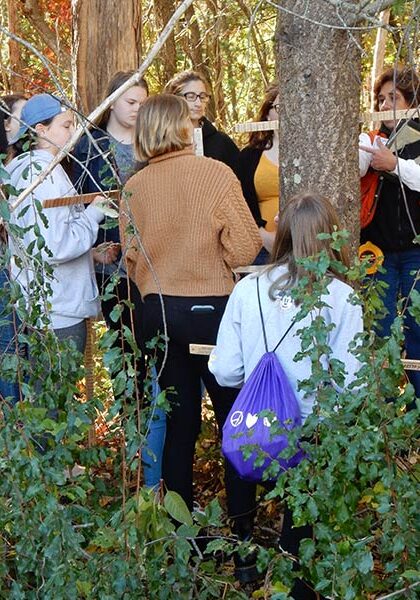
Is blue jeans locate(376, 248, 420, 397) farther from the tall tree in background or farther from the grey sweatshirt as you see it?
the grey sweatshirt

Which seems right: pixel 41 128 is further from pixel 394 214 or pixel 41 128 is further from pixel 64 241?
pixel 394 214

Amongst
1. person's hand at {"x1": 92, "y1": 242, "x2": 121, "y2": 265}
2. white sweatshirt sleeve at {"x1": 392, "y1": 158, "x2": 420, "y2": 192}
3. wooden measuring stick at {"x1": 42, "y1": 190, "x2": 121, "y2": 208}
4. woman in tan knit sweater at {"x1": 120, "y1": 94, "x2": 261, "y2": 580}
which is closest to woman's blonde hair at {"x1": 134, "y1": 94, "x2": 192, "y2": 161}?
woman in tan knit sweater at {"x1": 120, "y1": 94, "x2": 261, "y2": 580}

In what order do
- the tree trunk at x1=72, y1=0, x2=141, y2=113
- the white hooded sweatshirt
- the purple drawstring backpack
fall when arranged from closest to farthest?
the purple drawstring backpack → the white hooded sweatshirt → the tree trunk at x1=72, y1=0, x2=141, y2=113

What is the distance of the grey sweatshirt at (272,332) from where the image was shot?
3404 mm

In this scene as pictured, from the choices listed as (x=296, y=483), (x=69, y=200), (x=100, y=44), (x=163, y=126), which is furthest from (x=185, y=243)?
(x=100, y=44)

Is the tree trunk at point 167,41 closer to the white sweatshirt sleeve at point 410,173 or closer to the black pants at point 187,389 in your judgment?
the white sweatshirt sleeve at point 410,173

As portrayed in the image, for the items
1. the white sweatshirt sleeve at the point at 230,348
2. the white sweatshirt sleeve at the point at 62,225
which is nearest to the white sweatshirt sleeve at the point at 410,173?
the white sweatshirt sleeve at the point at 62,225

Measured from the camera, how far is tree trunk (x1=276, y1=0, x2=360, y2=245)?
4223 millimetres

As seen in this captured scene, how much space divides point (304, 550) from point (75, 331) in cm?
217

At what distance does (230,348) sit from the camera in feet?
12.0

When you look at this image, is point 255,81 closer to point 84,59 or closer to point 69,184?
point 84,59

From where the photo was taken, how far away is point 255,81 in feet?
40.0

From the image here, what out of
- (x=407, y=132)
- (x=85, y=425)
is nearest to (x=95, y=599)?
(x=85, y=425)

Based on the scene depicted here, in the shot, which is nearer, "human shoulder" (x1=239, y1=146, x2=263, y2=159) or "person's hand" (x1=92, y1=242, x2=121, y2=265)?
"person's hand" (x1=92, y1=242, x2=121, y2=265)
